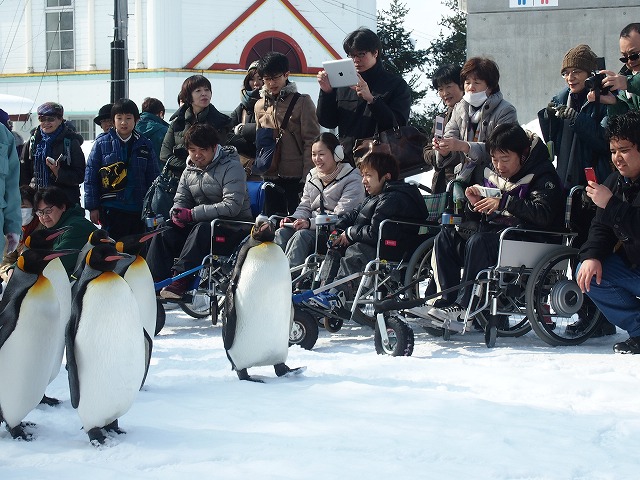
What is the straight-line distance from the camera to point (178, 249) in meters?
6.34

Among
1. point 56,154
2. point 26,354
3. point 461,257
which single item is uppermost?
point 56,154

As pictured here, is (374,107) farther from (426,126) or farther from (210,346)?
(426,126)

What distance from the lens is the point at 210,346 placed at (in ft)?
18.3

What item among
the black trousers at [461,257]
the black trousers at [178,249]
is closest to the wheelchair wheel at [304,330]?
the black trousers at [461,257]

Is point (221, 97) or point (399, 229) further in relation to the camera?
point (221, 97)

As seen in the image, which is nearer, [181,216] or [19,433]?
[19,433]

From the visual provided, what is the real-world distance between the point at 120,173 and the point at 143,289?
2.30m

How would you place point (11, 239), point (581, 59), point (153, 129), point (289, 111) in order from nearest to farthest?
point (11, 239) → point (581, 59) → point (289, 111) → point (153, 129)

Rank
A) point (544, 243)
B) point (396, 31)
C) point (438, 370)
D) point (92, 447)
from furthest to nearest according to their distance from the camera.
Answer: point (396, 31), point (544, 243), point (438, 370), point (92, 447)

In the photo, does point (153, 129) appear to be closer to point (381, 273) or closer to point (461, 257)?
point (381, 273)

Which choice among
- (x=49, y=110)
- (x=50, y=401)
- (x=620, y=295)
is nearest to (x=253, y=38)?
(x=49, y=110)

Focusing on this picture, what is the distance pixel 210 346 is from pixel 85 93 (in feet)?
51.2

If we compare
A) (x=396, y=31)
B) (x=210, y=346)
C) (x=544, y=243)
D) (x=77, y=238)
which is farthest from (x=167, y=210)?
(x=396, y=31)

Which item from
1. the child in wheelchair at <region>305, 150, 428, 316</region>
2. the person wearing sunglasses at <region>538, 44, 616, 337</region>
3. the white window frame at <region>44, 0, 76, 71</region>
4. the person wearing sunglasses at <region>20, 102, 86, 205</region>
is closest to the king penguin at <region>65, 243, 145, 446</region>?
the child in wheelchair at <region>305, 150, 428, 316</region>
